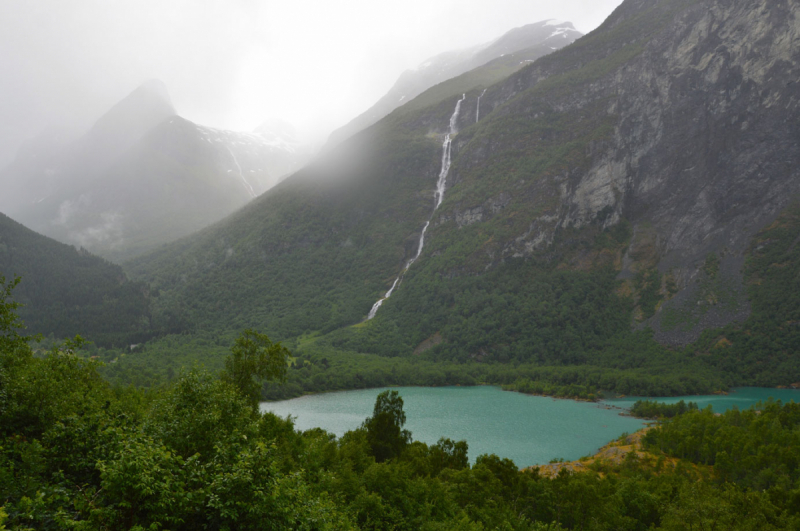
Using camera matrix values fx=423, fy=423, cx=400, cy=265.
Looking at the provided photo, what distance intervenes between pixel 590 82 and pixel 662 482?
14627 cm

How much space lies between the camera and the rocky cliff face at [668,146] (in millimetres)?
110250

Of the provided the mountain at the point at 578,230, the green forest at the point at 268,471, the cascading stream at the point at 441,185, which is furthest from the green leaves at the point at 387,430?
the cascading stream at the point at 441,185

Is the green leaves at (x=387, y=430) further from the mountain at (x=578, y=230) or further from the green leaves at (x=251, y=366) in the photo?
the mountain at (x=578, y=230)

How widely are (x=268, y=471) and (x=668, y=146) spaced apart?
153 meters

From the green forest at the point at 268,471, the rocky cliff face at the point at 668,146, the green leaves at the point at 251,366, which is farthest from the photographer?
the rocky cliff face at the point at 668,146

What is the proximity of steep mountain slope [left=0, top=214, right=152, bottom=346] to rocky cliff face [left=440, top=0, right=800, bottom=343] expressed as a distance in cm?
9575

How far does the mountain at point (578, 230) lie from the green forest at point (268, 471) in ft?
183

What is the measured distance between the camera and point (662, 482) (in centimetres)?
3145

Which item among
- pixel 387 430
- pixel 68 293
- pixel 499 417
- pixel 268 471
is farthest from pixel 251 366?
pixel 68 293

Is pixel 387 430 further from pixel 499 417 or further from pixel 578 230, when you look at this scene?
pixel 578 230

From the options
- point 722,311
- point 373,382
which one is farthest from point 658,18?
point 373,382

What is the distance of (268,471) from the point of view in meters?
9.09

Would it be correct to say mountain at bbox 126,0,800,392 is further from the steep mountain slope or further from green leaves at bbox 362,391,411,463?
green leaves at bbox 362,391,411,463

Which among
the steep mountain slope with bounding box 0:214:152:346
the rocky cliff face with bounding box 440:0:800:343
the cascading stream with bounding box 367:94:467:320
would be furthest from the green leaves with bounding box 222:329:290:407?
the rocky cliff face with bounding box 440:0:800:343
